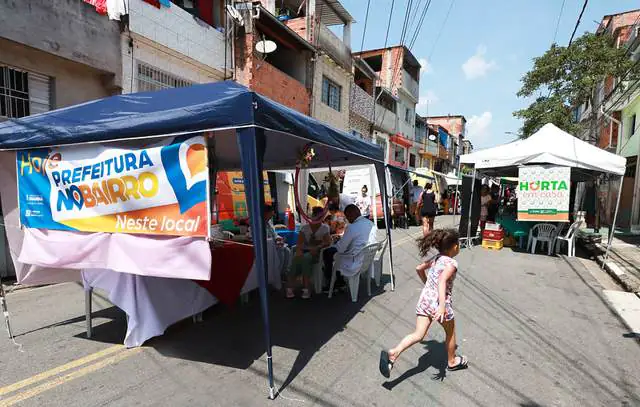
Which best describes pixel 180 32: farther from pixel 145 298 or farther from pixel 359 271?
pixel 145 298

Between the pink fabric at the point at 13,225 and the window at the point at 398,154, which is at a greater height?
the window at the point at 398,154

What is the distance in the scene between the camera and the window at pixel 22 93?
7.34m

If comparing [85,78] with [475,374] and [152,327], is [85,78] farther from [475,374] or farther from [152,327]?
[475,374]

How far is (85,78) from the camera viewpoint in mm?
8750

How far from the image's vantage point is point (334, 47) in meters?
18.7

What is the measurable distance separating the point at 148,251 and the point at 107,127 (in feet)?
3.96

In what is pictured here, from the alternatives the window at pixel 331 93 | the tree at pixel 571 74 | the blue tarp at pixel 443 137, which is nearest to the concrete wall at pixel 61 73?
the window at pixel 331 93

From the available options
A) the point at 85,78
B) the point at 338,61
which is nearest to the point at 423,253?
the point at 85,78

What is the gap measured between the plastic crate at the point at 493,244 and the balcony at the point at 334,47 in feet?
35.3

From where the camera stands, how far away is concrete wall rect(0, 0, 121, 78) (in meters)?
6.96

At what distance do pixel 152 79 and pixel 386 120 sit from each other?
62.4 feet

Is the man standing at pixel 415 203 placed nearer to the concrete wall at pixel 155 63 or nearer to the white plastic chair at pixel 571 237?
the white plastic chair at pixel 571 237

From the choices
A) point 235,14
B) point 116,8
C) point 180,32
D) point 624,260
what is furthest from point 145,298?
point 235,14

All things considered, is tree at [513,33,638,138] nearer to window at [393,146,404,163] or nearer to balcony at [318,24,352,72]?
balcony at [318,24,352,72]
